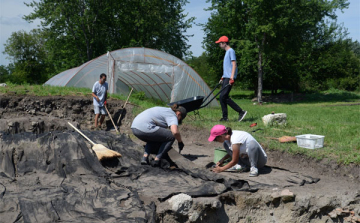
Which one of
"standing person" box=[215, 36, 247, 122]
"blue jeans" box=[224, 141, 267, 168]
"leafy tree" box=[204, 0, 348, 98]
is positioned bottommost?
"blue jeans" box=[224, 141, 267, 168]

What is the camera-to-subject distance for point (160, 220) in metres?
4.36

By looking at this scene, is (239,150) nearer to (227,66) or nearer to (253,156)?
(253,156)

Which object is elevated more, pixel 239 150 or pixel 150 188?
pixel 239 150

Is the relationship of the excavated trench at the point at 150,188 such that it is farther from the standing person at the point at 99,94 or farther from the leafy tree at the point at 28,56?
the leafy tree at the point at 28,56

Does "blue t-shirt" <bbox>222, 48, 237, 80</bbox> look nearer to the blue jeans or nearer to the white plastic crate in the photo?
the white plastic crate

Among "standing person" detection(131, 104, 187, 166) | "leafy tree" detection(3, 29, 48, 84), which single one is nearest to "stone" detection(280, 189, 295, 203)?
"standing person" detection(131, 104, 187, 166)

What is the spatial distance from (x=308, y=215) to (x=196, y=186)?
1.61 m

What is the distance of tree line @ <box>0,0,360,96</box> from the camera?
22984 millimetres

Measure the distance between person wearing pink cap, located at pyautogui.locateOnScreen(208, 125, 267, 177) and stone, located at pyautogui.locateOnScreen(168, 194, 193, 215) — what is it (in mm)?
1255

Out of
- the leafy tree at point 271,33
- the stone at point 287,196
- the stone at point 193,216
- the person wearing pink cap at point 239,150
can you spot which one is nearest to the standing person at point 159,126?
the person wearing pink cap at point 239,150

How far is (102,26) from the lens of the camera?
92.4 feet

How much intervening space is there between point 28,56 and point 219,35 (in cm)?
1971

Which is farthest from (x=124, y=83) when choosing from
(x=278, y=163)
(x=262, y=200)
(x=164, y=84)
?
(x=262, y=200)

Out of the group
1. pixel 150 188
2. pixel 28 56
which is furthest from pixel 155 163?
pixel 28 56
